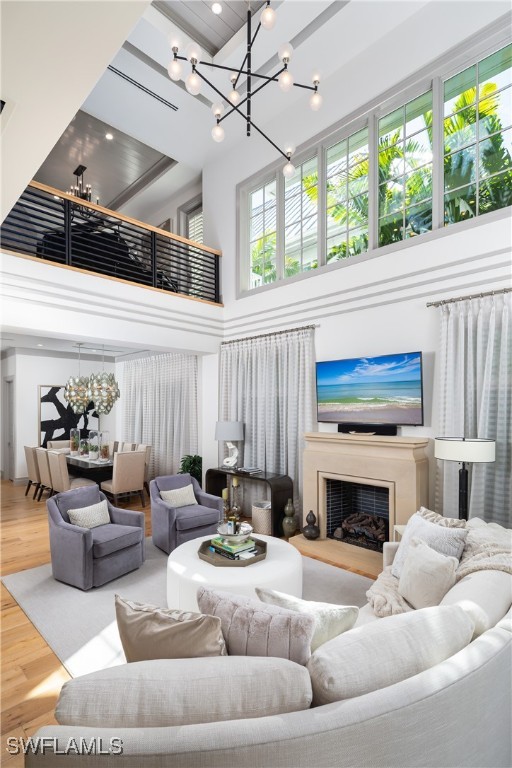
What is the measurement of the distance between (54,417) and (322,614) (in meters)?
8.35

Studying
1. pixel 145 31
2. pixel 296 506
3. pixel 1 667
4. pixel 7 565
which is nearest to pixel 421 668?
pixel 1 667

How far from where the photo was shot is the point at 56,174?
22.7 feet

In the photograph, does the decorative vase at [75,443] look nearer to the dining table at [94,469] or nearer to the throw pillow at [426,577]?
the dining table at [94,469]

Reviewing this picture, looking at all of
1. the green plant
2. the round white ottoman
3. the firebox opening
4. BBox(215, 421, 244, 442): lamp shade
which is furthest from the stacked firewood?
the green plant

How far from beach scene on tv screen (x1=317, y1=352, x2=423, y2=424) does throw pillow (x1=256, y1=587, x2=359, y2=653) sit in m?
2.60

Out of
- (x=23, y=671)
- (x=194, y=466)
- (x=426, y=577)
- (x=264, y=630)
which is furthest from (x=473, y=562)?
(x=194, y=466)

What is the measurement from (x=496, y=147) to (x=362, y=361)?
2.21 metres

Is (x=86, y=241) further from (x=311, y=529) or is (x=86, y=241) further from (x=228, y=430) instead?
(x=311, y=529)

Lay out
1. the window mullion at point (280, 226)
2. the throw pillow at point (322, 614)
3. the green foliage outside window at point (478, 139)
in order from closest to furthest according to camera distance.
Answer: the throw pillow at point (322, 614)
the green foliage outside window at point (478, 139)
the window mullion at point (280, 226)

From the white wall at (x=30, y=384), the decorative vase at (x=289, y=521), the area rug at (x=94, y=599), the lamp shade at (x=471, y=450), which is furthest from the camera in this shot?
the white wall at (x=30, y=384)

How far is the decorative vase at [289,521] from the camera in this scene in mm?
4559

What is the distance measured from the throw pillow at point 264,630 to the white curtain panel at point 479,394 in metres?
2.63

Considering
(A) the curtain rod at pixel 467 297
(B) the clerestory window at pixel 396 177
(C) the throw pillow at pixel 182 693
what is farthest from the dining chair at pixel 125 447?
(C) the throw pillow at pixel 182 693

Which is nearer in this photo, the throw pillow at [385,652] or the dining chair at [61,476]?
the throw pillow at [385,652]
